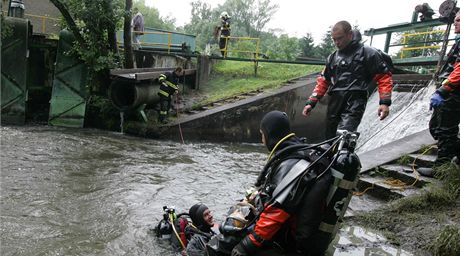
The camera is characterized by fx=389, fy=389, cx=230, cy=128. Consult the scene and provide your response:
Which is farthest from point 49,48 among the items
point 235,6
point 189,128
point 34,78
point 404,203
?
point 235,6

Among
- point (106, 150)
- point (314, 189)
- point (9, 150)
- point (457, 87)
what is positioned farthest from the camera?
point (106, 150)

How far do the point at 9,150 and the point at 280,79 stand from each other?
9849 millimetres

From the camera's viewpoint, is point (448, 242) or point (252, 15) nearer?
point (448, 242)

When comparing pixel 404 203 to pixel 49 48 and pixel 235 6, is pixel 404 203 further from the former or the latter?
pixel 235 6

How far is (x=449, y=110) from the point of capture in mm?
4289

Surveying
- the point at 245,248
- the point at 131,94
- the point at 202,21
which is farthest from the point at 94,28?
the point at 202,21

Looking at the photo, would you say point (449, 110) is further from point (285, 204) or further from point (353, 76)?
point (285, 204)

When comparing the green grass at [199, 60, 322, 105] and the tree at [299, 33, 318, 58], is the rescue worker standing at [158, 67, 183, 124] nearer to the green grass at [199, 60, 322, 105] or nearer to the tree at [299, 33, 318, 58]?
the green grass at [199, 60, 322, 105]

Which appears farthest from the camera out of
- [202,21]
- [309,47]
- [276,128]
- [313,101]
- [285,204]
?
[202,21]

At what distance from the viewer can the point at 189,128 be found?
35.8 feet

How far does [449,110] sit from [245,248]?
311 centimetres

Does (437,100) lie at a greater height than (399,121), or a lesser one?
greater

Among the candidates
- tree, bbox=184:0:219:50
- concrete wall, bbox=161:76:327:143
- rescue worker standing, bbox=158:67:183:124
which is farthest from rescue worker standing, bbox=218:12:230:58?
tree, bbox=184:0:219:50

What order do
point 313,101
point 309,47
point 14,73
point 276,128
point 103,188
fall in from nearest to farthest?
point 276,128 < point 313,101 < point 103,188 < point 14,73 < point 309,47
